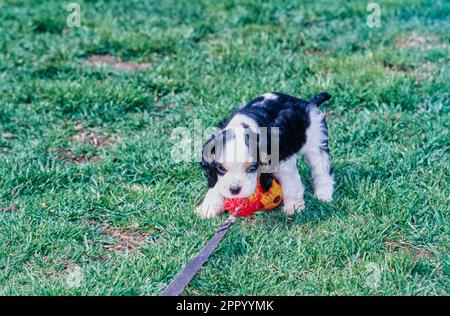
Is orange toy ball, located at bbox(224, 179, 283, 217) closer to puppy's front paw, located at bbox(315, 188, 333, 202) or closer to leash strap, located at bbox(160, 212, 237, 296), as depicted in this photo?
leash strap, located at bbox(160, 212, 237, 296)

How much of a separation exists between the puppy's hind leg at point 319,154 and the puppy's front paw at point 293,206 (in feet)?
0.82

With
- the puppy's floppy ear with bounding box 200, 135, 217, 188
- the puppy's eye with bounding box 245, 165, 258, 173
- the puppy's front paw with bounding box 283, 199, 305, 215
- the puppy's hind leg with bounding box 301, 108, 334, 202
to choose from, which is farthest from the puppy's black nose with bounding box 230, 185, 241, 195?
the puppy's hind leg with bounding box 301, 108, 334, 202

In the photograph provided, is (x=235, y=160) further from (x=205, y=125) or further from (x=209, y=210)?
(x=205, y=125)

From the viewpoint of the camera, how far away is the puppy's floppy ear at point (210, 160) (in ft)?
14.4

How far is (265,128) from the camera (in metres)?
4.61

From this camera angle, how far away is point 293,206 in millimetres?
4895

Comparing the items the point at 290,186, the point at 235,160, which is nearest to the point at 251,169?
the point at 235,160

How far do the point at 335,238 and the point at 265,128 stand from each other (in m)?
0.91

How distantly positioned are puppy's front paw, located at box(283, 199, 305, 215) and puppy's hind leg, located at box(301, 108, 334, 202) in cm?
25
